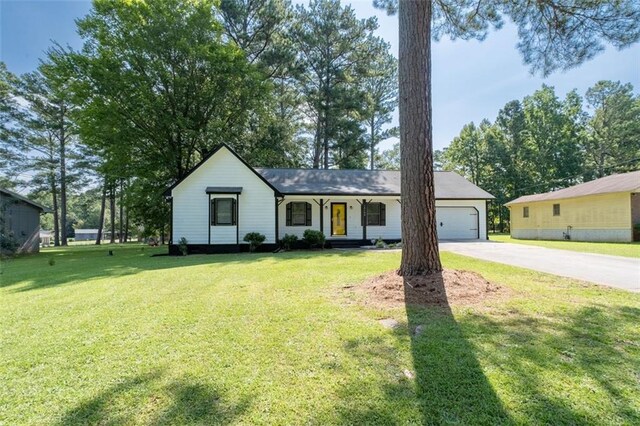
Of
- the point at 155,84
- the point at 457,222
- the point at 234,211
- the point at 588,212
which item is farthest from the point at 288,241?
the point at 588,212

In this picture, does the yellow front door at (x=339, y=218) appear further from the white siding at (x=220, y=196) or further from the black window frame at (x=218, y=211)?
the black window frame at (x=218, y=211)

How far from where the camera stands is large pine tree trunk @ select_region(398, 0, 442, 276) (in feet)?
17.7

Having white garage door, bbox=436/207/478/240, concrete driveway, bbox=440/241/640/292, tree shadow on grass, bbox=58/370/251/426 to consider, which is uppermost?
white garage door, bbox=436/207/478/240

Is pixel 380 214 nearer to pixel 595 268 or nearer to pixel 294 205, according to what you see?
pixel 294 205

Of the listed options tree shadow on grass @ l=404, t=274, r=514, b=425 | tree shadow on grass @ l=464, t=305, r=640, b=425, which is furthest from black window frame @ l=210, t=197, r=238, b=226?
tree shadow on grass @ l=464, t=305, r=640, b=425

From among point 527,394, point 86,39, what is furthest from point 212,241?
point 86,39

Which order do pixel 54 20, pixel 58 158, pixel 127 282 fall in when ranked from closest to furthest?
1. pixel 127 282
2. pixel 54 20
3. pixel 58 158

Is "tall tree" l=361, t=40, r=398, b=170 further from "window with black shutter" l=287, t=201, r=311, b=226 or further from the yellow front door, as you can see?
"window with black shutter" l=287, t=201, r=311, b=226

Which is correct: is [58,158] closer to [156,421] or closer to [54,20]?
[54,20]

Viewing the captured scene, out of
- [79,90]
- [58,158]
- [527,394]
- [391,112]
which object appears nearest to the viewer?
[527,394]

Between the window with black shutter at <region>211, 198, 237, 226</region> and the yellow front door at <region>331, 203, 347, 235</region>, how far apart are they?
5.12 meters

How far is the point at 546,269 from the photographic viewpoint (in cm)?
767

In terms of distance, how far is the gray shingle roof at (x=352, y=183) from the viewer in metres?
16.0

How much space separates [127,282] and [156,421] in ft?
19.1
